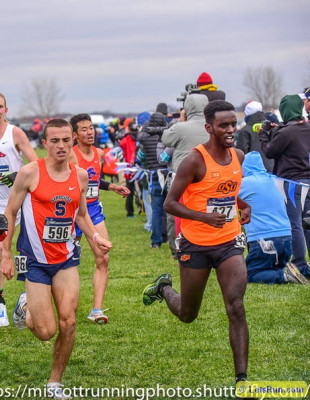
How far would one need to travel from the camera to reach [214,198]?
6.42 metres

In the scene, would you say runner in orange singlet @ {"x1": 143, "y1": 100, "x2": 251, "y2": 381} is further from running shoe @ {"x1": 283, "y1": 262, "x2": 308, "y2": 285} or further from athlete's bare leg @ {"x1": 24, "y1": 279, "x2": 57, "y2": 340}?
running shoe @ {"x1": 283, "y1": 262, "x2": 308, "y2": 285}

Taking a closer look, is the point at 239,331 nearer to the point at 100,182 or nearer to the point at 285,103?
the point at 100,182

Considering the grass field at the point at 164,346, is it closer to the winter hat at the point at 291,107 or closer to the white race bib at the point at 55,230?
the white race bib at the point at 55,230

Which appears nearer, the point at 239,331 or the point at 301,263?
the point at 239,331

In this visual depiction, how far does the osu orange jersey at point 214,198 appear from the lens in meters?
6.41

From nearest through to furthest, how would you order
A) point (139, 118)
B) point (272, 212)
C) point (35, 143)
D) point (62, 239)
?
point (62, 239), point (272, 212), point (139, 118), point (35, 143)

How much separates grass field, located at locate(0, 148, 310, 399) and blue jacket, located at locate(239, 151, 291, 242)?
0.72 m

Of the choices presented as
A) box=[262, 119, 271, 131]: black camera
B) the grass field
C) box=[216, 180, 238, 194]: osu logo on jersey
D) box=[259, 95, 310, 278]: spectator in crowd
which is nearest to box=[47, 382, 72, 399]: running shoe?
the grass field

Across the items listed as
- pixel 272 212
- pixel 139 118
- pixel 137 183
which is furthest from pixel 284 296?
pixel 137 183

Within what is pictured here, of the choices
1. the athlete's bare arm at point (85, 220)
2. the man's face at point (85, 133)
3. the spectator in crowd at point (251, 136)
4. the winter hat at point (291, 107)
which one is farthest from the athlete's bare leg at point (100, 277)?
the spectator in crowd at point (251, 136)

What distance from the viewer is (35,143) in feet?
222

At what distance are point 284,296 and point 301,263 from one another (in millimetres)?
1394

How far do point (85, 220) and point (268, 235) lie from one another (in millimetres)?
4427

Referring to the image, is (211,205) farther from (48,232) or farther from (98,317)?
(98,317)
